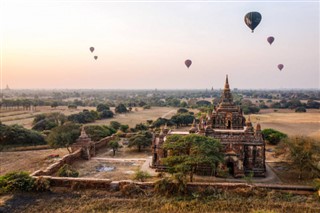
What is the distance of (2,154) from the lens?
92.2ft

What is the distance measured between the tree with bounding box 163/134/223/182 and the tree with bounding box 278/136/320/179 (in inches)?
230

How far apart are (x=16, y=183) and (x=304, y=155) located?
64.1 feet

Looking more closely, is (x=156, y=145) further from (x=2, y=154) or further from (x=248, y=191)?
(x=2, y=154)

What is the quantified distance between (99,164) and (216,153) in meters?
11.0

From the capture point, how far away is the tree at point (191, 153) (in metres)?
17.0

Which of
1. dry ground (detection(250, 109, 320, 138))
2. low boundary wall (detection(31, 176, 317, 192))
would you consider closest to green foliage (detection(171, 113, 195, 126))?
dry ground (detection(250, 109, 320, 138))

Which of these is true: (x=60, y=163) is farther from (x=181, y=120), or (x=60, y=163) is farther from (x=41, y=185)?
(x=181, y=120)

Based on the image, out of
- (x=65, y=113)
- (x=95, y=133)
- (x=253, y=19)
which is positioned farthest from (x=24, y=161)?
(x=65, y=113)

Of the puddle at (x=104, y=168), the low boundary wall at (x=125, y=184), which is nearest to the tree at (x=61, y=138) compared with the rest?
the puddle at (x=104, y=168)

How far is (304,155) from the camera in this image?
19.4 meters

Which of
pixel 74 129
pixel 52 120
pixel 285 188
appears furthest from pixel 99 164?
pixel 52 120

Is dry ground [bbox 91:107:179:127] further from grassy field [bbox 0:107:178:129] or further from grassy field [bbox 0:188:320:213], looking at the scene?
grassy field [bbox 0:188:320:213]

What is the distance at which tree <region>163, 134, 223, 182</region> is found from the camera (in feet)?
55.7

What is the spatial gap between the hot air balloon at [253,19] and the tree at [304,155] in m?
13.3
